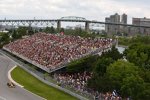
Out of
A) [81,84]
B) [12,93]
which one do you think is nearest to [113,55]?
[81,84]

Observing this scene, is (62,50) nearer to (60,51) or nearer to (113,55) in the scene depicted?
(60,51)

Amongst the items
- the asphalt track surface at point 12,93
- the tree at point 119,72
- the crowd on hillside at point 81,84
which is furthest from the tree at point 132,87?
the asphalt track surface at point 12,93

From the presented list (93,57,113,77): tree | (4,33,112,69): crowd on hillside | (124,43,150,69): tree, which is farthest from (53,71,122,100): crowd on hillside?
(124,43,150,69): tree

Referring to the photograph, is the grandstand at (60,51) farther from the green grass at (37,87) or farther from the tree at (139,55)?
the tree at (139,55)

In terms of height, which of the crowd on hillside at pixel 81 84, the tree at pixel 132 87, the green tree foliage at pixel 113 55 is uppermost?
the green tree foliage at pixel 113 55

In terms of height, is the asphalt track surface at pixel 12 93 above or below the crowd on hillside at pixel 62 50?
below
